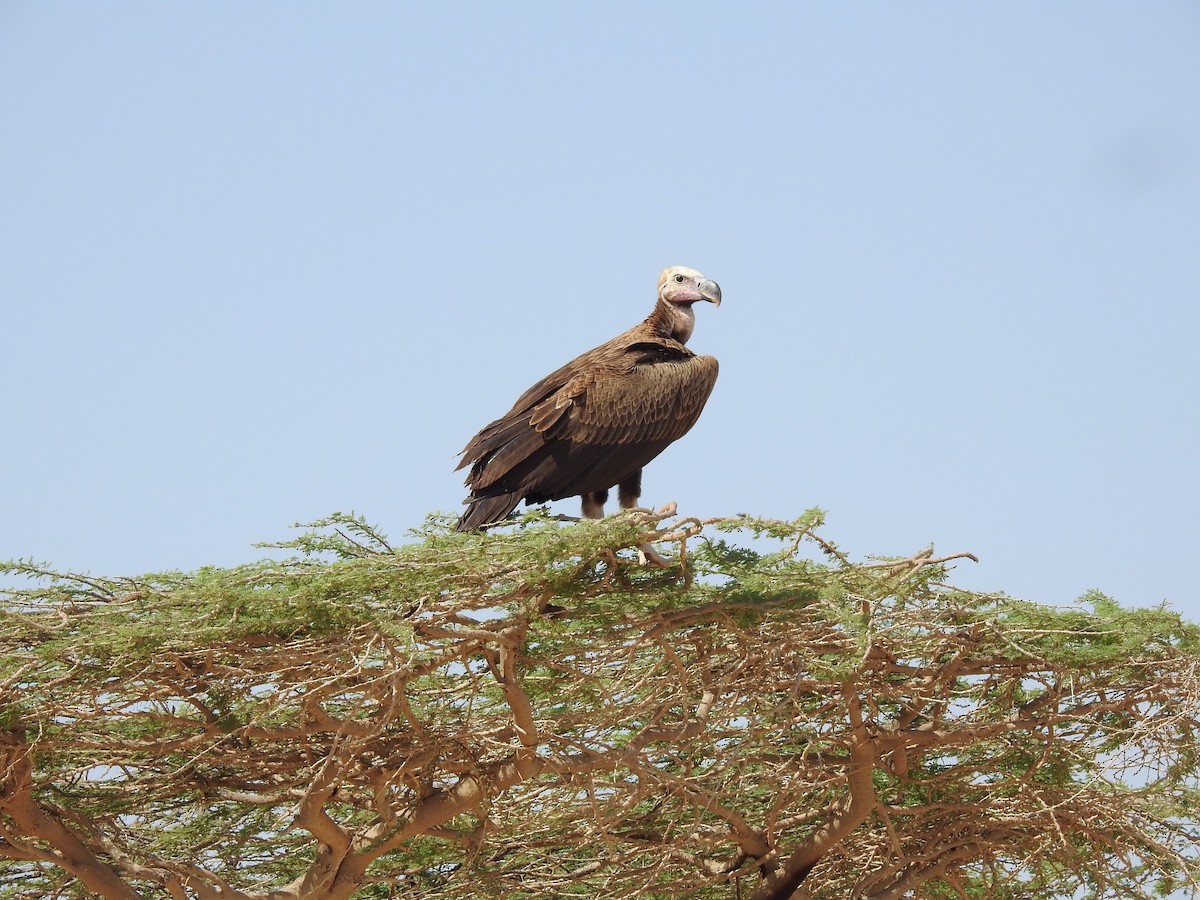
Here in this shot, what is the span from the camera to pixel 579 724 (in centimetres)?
852

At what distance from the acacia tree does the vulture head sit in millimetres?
2657

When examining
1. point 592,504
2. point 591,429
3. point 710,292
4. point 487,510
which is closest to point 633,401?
point 591,429

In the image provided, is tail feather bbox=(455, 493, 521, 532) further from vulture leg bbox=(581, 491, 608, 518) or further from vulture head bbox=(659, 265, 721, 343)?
vulture head bbox=(659, 265, 721, 343)

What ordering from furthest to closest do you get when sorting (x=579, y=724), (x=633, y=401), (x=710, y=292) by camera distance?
1. (x=710, y=292)
2. (x=633, y=401)
3. (x=579, y=724)

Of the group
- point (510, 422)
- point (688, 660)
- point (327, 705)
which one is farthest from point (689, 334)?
point (327, 705)

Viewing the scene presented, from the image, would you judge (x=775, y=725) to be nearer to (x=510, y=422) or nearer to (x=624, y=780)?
(x=624, y=780)

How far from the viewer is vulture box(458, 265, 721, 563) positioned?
9.05 m

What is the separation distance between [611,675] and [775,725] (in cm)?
109

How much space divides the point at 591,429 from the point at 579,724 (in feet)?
5.73

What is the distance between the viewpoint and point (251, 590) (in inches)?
293

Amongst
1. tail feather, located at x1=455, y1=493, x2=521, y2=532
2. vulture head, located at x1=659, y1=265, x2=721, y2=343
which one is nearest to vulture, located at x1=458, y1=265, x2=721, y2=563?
tail feather, located at x1=455, y1=493, x2=521, y2=532

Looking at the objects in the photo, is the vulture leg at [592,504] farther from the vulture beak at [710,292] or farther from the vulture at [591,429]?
the vulture beak at [710,292]

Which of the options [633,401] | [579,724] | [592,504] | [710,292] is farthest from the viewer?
[710,292]

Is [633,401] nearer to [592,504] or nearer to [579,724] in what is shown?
[592,504]
